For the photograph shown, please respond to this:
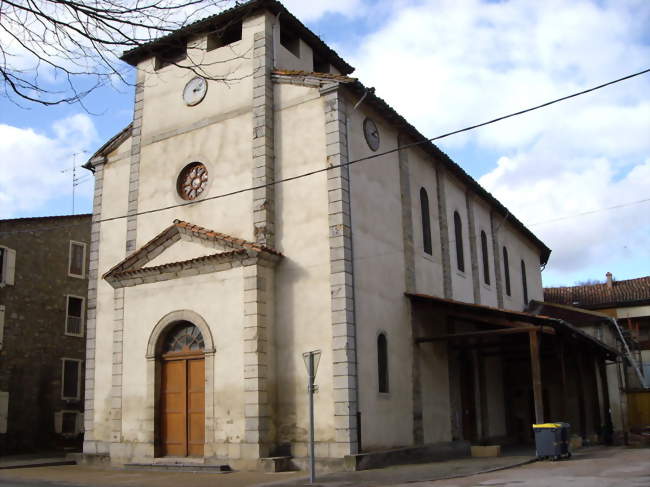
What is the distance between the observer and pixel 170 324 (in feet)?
56.4

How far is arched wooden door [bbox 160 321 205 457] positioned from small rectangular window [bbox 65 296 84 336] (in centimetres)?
1102

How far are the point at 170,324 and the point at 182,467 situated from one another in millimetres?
3436

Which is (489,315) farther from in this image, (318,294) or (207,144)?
(207,144)

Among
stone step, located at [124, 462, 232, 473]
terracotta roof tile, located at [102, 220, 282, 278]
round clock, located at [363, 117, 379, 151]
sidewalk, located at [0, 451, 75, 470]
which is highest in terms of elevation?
round clock, located at [363, 117, 379, 151]

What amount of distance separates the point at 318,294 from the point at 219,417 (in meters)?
3.56

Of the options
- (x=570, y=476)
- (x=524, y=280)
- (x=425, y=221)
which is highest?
(x=425, y=221)

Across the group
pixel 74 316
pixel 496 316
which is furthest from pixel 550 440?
pixel 74 316

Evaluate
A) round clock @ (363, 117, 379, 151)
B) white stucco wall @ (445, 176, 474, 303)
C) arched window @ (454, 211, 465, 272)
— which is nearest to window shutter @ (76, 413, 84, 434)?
white stucco wall @ (445, 176, 474, 303)

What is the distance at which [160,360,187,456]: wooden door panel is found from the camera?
1667 centimetres

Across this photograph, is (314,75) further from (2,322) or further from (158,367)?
(2,322)

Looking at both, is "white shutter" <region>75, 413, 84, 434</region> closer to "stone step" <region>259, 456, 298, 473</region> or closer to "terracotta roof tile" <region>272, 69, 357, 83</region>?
"stone step" <region>259, 456, 298, 473</region>

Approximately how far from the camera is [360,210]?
16938 mm

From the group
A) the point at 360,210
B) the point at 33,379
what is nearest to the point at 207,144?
the point at 360,210

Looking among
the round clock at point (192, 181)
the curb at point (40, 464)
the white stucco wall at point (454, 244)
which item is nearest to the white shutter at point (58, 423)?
the curb at point (40, 464)
